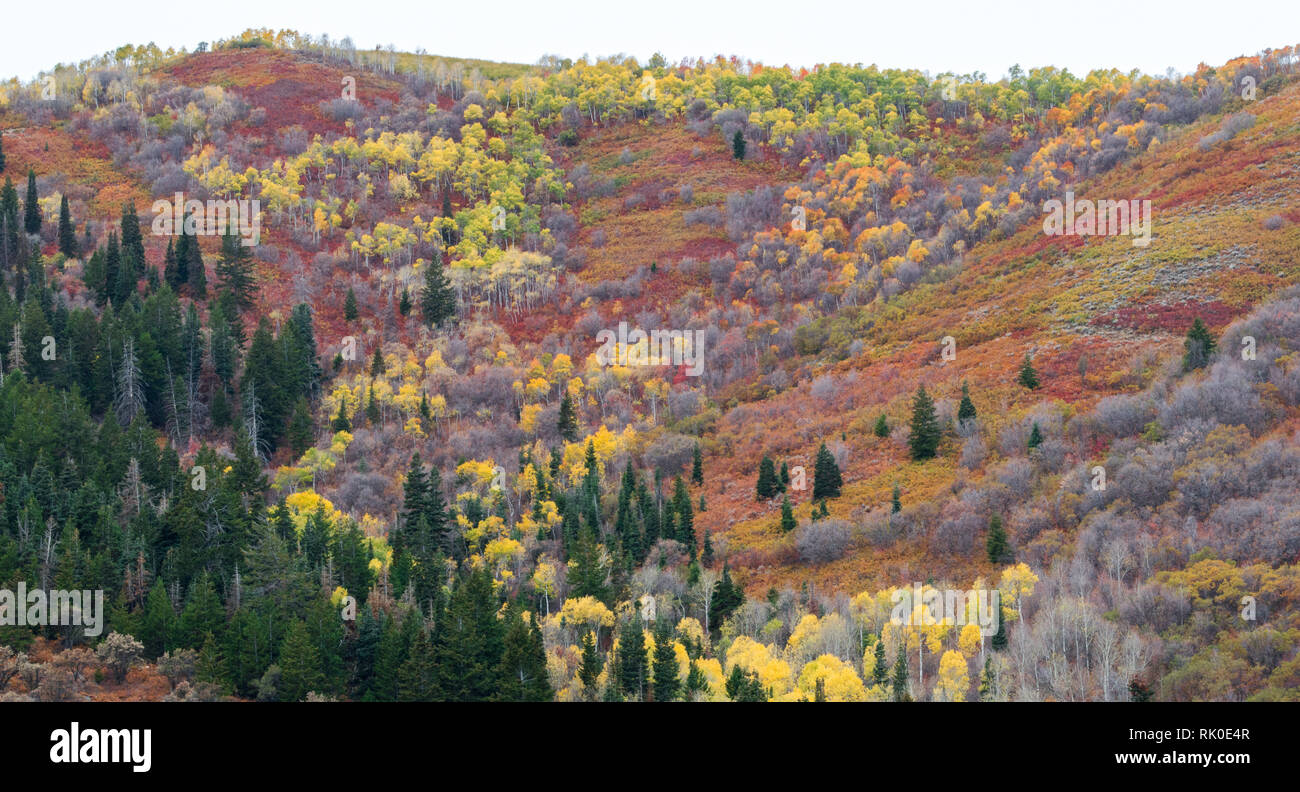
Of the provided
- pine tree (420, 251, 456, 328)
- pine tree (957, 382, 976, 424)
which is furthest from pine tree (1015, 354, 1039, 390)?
pine tree (420, 251, 456, 328)

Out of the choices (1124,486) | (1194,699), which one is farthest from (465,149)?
(1194,699)

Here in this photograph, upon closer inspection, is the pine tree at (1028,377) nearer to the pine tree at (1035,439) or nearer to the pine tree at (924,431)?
the pine tree at (924,431)

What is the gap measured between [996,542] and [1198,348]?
26.7m

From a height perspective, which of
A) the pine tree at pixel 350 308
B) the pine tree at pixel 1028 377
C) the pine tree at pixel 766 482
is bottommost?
the pine tree at pixel 766 482

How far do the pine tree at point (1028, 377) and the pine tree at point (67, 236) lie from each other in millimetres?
94167

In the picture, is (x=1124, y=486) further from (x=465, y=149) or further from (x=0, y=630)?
(x=465, y=149)

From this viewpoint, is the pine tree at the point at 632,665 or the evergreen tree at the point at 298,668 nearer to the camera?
the evergreen tree at the point at 298,668

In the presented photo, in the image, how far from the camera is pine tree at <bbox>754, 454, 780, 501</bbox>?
316ft

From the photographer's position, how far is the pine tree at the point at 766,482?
96250 mm

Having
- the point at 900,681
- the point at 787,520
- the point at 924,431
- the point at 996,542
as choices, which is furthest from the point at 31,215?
the point at 900,681

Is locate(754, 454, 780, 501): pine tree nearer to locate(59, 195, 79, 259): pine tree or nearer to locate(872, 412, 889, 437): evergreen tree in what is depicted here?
locate(872, 412, 889, 437): evergreen tree

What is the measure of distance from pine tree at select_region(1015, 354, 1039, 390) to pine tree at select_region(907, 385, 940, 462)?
868 cm

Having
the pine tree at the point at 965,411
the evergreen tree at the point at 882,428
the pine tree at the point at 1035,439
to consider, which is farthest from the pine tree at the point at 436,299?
the pine tree at the point at 1035,439
